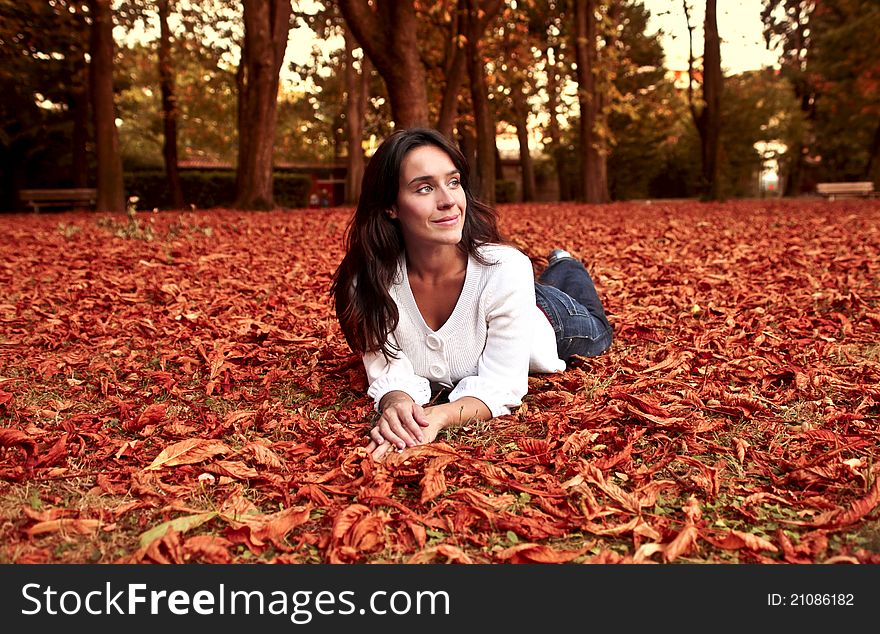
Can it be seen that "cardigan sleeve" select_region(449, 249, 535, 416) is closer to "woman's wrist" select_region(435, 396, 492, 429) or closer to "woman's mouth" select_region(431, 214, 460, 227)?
"woman's wrist" select_region(435, 396, 492, 429)

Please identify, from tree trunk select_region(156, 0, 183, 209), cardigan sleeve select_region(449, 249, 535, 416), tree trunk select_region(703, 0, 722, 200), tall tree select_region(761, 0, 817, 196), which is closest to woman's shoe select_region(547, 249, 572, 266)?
cardigan sleeve select_region(449, 249, 535, 416)

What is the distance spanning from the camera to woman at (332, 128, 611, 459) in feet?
10.6

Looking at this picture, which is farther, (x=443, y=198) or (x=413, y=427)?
(x=443, y=198)

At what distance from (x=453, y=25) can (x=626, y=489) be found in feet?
62.6

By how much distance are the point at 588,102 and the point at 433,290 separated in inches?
721

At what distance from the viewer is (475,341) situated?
3449mm

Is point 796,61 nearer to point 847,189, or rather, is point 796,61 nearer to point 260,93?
point 847,189

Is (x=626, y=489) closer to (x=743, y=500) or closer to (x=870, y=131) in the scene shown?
(x=743, y=500)

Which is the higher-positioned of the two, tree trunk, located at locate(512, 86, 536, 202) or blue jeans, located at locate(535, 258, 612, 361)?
tree trunk, located at locate(512, 86, 536, 202)

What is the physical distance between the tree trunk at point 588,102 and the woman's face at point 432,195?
17719 millimetres

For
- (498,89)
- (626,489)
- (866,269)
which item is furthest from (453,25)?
(626,489)

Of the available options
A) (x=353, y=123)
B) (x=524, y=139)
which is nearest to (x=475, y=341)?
(x=353, y=123)

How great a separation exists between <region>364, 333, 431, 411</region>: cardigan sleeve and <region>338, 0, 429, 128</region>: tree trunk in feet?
29.3

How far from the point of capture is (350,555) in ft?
7.16
